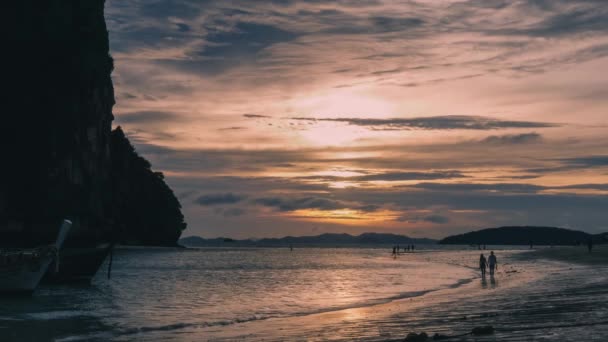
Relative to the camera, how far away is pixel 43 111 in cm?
7575

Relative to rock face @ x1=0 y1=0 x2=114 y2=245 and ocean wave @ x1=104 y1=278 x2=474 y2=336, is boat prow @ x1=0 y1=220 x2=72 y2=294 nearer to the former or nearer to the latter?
ocean wave @ x1=104 y1=278 x2=474 y2=336

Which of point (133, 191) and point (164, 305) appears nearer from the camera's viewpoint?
point (164, 305)

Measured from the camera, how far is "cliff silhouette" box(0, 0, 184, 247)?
73.0 meters

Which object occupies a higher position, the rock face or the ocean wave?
the rock face


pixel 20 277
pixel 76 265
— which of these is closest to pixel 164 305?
pixel 20 277

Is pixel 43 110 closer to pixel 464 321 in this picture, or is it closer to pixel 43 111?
pixel 43 111

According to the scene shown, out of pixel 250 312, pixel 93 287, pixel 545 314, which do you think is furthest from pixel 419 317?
pixel 93 287

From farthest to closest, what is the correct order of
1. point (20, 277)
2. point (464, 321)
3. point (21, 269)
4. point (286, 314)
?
point (21, 269)
point (20, 277)
point (286, 314)
point (464, 321)

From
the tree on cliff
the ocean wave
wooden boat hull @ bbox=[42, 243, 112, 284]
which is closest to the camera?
the ocean wave

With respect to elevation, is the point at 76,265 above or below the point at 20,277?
above

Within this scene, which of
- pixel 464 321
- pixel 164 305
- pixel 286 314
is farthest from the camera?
pixel 164 305

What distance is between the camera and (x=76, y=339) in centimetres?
2159

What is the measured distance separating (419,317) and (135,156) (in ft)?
572

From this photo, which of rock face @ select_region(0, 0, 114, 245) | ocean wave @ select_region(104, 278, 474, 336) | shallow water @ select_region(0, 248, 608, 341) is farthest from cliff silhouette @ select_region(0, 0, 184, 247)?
Result: ocean wave @ select_region(104, 278, 474, 336)
